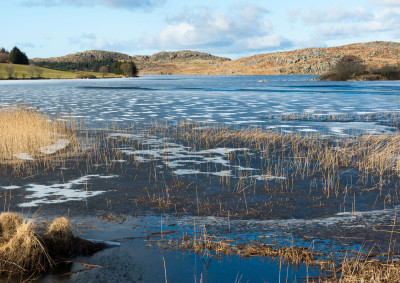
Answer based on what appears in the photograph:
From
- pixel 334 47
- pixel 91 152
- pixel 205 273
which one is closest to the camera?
pixel 205 273

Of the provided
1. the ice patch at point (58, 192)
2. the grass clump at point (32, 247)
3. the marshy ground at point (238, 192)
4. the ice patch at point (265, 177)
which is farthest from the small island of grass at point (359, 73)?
the grass clump at point (32, 247)

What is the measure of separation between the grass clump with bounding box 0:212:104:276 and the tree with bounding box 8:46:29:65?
17661 centimetres

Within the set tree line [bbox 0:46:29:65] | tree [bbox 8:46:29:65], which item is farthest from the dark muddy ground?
tree [bbox 8:46:29:65]

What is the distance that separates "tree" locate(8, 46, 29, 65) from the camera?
163250 millimetres

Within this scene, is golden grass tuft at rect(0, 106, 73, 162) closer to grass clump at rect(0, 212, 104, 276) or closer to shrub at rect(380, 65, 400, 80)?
grass clump at rect(0, 212, 104, 276)

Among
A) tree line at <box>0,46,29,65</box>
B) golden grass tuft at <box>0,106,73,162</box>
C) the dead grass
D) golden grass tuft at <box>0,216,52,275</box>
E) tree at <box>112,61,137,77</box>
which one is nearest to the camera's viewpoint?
the dead grass

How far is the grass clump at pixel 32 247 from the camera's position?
604 centimetres

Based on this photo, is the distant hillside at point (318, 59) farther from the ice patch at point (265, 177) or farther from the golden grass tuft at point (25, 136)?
the ice patch at point (265, 177)

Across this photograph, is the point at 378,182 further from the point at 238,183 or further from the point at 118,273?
the point at 118,273

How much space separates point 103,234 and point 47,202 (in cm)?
262

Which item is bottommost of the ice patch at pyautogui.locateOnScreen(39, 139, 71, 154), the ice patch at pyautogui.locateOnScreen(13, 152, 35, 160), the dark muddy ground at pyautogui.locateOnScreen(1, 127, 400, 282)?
the dark muddy ground at pyautogui.locateOnScreen(1, 127, 400, 282)

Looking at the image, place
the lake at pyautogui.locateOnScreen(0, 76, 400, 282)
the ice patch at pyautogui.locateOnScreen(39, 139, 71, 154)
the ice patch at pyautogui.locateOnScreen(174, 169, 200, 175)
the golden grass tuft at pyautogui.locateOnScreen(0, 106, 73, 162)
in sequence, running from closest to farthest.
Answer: the lake at pyautogui.locateOnScreen(0, 76, 400, 282), the ice patch at pyautogui.locateOnScreen(174, 169, 200, 175), the golden grass tuft at pyautogui.locateOnScreen(0, 106, 73, 162), the ice patch at pyautogui.locateOnScreen(39, 139, 71, 154)

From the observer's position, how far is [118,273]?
602cm

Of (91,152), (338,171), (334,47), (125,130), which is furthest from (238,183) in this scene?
(334,47)
